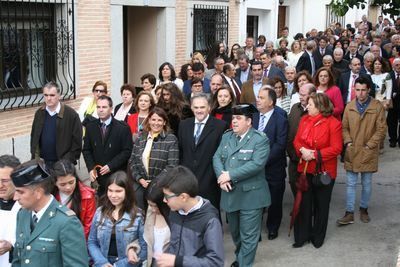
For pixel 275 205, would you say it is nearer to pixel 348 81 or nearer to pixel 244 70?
pixel 348 81

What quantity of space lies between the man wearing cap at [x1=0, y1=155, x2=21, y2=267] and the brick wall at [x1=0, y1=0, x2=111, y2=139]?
550 centimetres

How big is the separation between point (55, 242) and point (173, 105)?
408cm

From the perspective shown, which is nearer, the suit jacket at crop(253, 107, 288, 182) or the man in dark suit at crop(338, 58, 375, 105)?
the suit jacket at crop(253, 107, 288, 182)

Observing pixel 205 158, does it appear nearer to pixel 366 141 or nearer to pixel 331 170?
pixel 331 170

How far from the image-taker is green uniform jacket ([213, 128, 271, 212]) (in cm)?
620

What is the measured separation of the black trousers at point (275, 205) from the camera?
7.25 m

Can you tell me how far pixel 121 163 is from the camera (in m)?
6.96

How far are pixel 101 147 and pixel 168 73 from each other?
2.91 m

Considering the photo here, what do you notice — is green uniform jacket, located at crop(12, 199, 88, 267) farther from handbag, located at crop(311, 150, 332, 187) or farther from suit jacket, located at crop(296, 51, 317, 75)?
suit jacket, located at crop(296, 51, 317, 75)

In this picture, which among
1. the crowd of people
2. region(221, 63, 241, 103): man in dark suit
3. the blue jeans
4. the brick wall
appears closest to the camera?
the crowd of people

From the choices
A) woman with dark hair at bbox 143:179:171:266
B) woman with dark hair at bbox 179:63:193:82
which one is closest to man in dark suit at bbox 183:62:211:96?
woman with dark hair at bbox 179:63:193:82

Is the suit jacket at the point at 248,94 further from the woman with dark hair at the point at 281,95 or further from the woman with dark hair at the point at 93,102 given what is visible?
the woman with dark hair at the point at 93,102

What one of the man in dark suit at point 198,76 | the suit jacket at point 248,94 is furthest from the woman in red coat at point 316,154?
the man in dark suit at point 198,76

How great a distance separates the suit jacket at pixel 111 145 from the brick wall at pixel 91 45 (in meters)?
3.33
